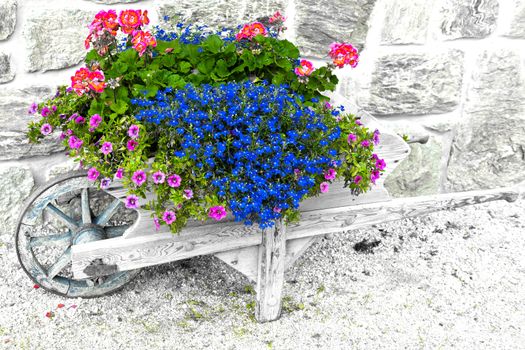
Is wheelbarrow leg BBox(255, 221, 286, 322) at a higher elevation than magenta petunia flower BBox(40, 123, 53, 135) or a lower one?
lower

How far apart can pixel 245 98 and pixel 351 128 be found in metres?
0.40

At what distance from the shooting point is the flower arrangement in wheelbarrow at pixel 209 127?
1740 millimetres

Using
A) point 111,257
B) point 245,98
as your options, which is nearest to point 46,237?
point 111,257

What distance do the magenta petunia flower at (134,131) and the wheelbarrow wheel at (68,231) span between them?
1.62 ft

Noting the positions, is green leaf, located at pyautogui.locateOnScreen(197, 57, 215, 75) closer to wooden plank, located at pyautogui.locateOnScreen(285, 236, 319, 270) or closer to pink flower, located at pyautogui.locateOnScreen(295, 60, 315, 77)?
pink flower, located at pyautogui.locateOnScreen(295, 60, 315, 77)

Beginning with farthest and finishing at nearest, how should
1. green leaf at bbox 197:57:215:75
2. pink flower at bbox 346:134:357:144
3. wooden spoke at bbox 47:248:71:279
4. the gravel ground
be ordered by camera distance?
wooden spoke at bbox 47:248:71:279 → the gravel ground → green leaf at bbox 197:57:215:75 → pink flower at bbox 346:134:357:144

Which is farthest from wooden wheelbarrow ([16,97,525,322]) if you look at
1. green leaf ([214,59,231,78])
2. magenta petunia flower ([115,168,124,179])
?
green leaf ([214,59,231,78])

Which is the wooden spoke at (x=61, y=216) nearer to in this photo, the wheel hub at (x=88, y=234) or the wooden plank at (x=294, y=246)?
the wheel hub at (x=88, y=234)

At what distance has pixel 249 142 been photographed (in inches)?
68.2

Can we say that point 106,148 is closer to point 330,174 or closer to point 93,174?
point 93,174

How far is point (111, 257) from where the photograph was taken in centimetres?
191

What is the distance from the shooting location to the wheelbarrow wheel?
7.20ft

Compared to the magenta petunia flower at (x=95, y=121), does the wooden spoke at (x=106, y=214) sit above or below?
below

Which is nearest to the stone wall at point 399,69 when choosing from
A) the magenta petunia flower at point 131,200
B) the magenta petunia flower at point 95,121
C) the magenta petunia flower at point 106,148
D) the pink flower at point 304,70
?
the pink flower at point 304,70
